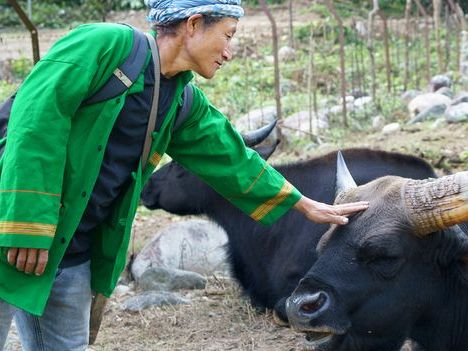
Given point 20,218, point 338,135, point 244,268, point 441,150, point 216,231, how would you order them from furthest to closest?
point 338,135 → point 441,150 → point 216,231 → point 244,268 → point 20,218

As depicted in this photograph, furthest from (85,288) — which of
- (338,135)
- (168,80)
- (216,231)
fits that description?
(338,135)

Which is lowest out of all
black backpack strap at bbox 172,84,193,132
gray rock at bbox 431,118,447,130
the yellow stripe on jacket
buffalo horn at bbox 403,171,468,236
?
gray rock at bbox 431,118,447,130

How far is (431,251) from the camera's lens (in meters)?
4.60

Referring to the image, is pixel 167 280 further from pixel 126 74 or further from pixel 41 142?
pixel 41 142

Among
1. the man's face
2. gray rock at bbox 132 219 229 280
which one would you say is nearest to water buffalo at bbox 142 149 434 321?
gray rock at bbox 132 219 229 280

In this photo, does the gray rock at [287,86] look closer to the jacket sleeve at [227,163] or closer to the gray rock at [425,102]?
the gray rock at [425,102]

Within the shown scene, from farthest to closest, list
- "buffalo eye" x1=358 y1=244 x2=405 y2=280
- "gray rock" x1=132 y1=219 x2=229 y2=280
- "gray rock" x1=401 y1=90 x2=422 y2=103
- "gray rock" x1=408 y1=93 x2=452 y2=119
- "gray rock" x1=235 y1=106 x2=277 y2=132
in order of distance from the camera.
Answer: "gray rock" x1=401 y1=90 x2=422 y2=103
"gray rock" x1=408 y1=93 x2=452 y2=119
"gray rock" x1=235 y1=106 x2=277 y2=132
"gray rock" x1=132 y1=219 x2=229 y2=280
"buffalo eye" x1=358 y1=244 x2=405 y2=280

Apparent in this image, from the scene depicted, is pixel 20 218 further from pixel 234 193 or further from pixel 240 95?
pixel 240 95

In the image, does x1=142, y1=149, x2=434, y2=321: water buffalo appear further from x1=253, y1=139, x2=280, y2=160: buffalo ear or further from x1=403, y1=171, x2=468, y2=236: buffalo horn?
x1=403, y1=171, x2=468, y2=236: buffalo horn

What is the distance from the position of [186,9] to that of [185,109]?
0.57 metres

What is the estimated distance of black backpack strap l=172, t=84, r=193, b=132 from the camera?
446cm

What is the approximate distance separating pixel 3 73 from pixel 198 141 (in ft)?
47.1

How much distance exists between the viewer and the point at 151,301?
25.2 ft

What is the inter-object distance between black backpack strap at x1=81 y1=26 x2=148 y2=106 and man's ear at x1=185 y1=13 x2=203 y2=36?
20 cm
